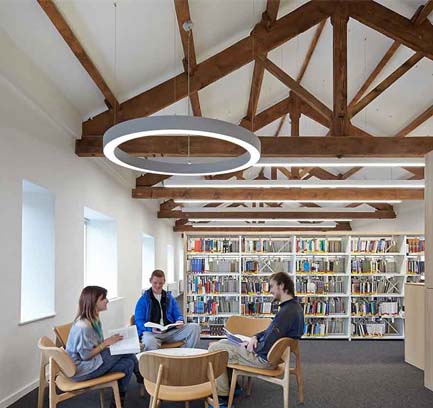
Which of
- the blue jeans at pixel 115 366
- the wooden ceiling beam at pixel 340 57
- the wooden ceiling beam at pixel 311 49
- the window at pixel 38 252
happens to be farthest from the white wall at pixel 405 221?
the blue jeans at pixel 115 366

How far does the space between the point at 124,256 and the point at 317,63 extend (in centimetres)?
501

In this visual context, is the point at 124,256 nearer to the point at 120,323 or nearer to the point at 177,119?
the point at 120,323

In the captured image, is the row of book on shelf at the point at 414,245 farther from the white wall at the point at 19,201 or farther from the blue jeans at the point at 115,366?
the blue jeans at the point at 115,366

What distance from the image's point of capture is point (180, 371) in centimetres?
360

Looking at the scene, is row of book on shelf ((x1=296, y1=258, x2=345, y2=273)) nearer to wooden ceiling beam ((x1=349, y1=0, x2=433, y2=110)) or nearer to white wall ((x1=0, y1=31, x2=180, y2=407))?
wooden ceiling beam ((x1=349, y1=0, x2=433, y2=110))

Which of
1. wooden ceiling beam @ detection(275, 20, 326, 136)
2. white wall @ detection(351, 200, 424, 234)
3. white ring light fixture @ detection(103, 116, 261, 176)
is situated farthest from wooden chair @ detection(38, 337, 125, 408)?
white wall @ detection(351, 200, 424, 234)

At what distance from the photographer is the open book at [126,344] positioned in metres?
4.35

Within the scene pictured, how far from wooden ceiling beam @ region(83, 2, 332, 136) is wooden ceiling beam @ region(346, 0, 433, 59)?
16.2 inches

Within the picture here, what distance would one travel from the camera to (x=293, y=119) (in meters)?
9.71

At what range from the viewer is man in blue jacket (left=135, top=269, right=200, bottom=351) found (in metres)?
5.82

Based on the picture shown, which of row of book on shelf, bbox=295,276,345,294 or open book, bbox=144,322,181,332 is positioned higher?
row of book on shelf, bbox=295,276,345,294

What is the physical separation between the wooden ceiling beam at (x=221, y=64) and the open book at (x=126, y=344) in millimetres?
3224

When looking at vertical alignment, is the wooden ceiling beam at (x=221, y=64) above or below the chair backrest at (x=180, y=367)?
above

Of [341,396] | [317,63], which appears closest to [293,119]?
[317,63]
